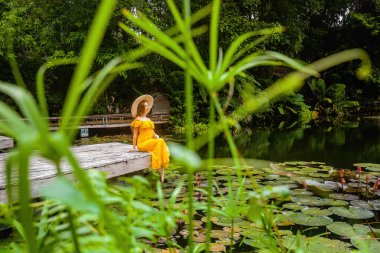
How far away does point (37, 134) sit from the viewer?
0.32 meters

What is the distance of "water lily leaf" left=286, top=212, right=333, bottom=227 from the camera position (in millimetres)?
3396

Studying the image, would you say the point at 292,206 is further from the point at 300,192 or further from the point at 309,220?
the point at 300,192

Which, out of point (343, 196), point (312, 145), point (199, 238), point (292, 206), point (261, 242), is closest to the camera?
point (261, 242)

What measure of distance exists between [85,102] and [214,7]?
11.4 inches

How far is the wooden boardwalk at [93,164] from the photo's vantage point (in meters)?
2.70

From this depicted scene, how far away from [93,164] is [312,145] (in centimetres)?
715

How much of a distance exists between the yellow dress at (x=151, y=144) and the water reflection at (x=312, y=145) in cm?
326

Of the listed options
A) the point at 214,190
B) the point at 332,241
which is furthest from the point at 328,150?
the point at 332,241

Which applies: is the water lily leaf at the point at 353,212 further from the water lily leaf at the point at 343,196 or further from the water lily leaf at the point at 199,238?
the water lily leaf at the point at 199,238

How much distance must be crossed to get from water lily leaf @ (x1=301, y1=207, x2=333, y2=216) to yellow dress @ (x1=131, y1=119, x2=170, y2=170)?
1.83 meters

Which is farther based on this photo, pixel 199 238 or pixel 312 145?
pixel 312 145

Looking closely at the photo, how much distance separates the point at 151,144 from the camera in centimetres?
478

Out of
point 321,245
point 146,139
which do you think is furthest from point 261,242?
point 146,139

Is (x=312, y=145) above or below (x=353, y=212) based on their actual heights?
above
